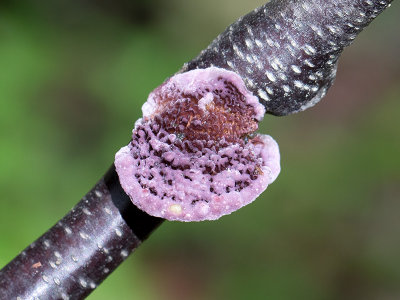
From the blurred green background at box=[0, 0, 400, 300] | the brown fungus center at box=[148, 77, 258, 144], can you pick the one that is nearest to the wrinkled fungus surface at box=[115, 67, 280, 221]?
the brown fungus center at box=[148, 77, 258, 144]

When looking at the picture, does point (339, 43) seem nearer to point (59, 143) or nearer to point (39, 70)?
point (59, 143)

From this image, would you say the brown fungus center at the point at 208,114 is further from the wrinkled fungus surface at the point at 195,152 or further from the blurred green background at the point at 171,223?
the blurred green background at the point at 171,223

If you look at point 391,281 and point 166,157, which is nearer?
point 166,157

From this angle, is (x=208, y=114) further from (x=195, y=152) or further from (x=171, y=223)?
(x=171, y=223)

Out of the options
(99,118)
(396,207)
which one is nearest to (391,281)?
(396,207)

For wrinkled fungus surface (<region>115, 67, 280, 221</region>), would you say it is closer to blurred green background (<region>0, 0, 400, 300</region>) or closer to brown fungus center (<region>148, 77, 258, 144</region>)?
brown fungus center (<region>148, 77, 258, 144</region>)

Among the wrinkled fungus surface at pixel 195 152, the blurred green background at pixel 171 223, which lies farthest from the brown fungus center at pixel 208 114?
the blurred green background at pixel 171 223
